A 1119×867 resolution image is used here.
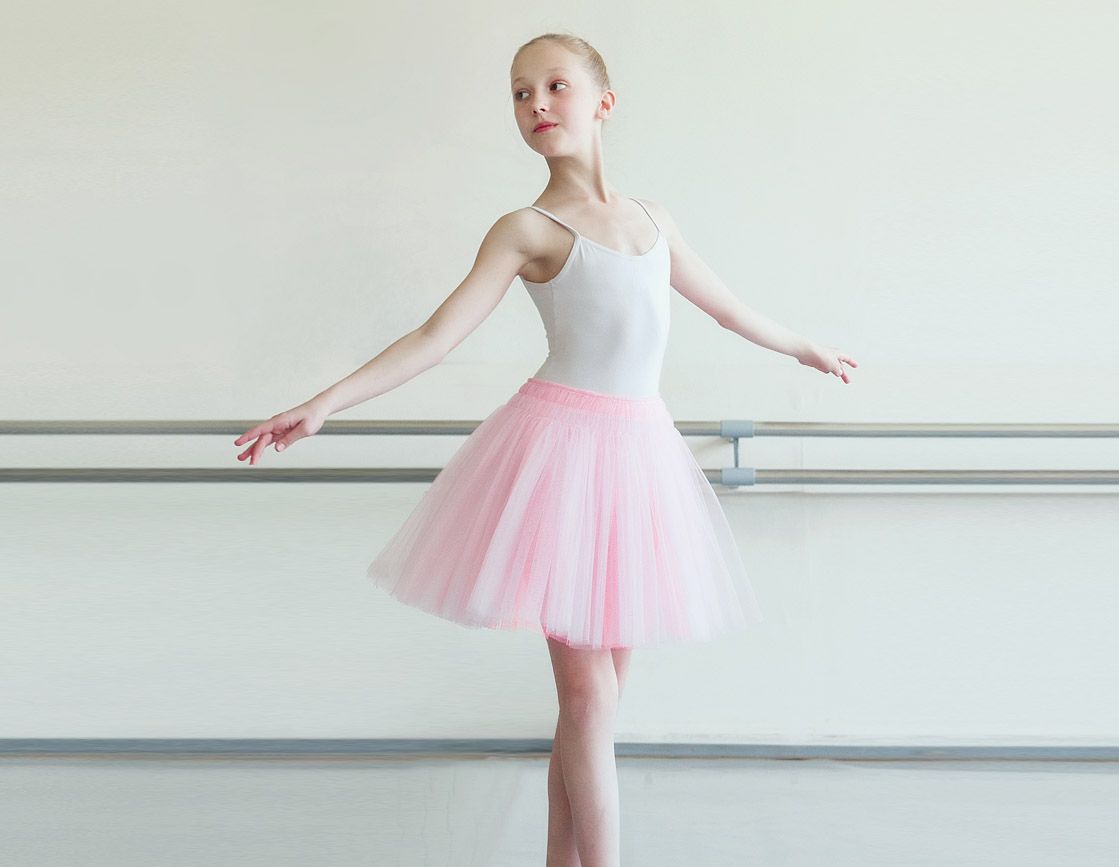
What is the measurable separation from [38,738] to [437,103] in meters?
1.24

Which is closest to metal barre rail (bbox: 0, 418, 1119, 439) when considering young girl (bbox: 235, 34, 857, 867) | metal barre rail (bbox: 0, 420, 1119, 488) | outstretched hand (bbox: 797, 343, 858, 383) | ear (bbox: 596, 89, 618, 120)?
metal barre rail (bbox: 0, 420, 1119, 488)

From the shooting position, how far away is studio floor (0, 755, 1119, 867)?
143 centimetres

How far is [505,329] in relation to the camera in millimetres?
1781

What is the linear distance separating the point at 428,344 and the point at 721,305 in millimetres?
377

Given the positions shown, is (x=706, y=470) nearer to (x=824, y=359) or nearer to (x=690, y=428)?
(x=690, y=428)

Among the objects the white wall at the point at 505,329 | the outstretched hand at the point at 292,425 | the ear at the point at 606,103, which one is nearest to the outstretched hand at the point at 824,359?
the ear at the point at 606,103

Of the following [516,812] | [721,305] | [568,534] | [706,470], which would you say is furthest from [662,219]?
[516,812]

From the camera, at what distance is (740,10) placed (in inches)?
68.8

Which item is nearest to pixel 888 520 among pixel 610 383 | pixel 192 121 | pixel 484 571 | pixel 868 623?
pixel 868 623

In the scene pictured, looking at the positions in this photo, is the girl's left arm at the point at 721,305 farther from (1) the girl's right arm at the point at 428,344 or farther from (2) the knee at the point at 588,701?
(2) the knee at the point at 588,701

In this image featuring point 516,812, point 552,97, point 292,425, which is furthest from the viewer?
point 516,812

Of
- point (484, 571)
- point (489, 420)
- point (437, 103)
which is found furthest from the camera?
point (437, 103)

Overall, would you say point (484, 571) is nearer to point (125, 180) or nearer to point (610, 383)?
point (610, 383)

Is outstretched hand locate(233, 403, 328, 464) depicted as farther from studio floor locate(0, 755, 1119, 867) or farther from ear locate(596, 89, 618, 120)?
studio floor locate(0, 755, 1119, 867)
